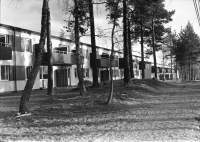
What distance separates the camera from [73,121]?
8281 millimetres

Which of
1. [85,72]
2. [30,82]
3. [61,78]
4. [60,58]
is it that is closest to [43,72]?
[60,58]

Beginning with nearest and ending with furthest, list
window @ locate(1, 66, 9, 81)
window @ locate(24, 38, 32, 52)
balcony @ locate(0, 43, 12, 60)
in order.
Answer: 1. balcony @ locate(0, 43, 12, 60)
2. window @ locate(1, 66, 9, 81)
3. window @ locate(24, 38, 32, 52)

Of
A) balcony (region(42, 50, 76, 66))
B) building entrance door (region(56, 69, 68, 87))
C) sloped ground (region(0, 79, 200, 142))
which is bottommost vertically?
sloped ground (region(0, 79, 200, 142))

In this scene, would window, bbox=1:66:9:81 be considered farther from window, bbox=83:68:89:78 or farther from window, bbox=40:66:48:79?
window, bbox=83:68:89:78

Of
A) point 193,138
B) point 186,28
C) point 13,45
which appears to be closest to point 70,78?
point 13,45

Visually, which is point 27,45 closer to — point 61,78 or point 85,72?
point 61,78

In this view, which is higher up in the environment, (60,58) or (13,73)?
(60,58)

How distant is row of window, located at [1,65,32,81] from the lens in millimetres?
21156

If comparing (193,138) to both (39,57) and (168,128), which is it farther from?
(39,57)

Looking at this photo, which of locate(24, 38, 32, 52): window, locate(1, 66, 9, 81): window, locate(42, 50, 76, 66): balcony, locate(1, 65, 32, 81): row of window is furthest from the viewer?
locate(42, 50, 76, 66): balcony

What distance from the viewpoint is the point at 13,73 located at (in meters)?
22.1

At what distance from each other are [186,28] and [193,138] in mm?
46806

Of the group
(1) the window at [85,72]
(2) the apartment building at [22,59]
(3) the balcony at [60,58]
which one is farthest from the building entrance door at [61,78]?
(1) the window at [85,72]

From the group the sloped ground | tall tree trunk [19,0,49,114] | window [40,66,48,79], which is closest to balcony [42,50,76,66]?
window [40,66,48,79]
